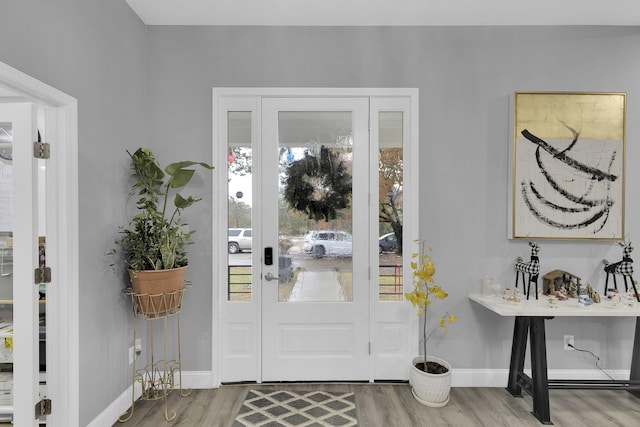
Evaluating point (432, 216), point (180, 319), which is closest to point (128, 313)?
point (180, 319)

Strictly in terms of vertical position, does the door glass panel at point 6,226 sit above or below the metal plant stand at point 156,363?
above

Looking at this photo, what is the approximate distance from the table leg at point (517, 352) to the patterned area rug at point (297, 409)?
45.7 inches

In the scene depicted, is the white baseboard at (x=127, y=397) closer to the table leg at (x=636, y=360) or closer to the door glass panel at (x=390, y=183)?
the door glass panel at (x=390, y=183)

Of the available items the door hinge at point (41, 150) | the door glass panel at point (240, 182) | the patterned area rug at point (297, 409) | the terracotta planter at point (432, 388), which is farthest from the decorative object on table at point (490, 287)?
the door hinge at point (41, 150)

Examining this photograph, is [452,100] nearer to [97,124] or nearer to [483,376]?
[483,376]

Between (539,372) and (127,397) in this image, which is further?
(127,397)

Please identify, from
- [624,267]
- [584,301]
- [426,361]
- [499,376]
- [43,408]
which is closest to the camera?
[43,408]

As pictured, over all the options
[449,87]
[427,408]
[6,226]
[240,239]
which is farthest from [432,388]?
[6,226]

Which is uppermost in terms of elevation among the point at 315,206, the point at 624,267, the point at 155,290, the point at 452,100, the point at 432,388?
the point at 452,100

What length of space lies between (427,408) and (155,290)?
76.3 inches

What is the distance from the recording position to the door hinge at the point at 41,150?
1.69 metres

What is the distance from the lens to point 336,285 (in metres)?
2.70

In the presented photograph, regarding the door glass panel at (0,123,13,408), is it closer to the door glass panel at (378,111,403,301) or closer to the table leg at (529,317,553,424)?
the door glass panel at (378,111,403,301)

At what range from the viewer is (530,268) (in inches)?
97.3
